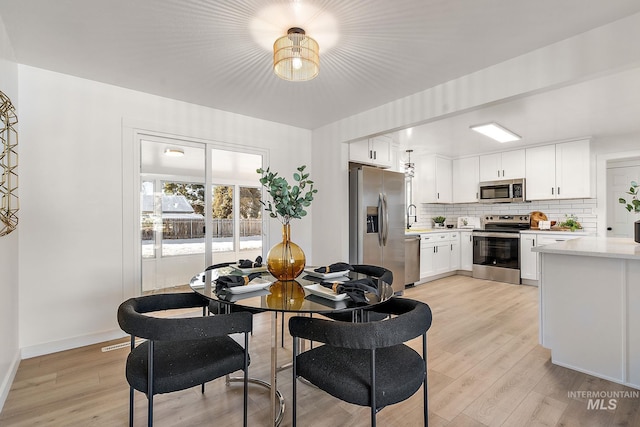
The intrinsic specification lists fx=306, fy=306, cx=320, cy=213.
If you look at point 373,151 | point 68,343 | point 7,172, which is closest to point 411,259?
point 373,151

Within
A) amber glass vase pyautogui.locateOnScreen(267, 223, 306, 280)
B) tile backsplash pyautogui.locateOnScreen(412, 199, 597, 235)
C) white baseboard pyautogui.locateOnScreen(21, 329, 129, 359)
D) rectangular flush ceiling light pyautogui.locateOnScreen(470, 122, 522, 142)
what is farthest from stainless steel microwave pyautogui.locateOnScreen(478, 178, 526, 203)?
white baseboard pyautogui.locateOnScreen(21, 329, 129, 359)

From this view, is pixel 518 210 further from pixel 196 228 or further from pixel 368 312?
pixel 196 228

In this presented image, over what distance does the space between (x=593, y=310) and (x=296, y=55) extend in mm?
2714

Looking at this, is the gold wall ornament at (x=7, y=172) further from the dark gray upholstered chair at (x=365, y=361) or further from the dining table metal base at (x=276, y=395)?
the dark gray upholstered chair at (x=365, y=361)

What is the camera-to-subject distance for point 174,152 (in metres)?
3.36

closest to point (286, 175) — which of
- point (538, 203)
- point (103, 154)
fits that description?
point (103, 154)

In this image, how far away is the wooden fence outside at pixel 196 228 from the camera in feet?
10.8

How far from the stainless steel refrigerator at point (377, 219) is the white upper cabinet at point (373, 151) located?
0.62 feet

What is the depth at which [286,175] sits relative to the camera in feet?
13.8

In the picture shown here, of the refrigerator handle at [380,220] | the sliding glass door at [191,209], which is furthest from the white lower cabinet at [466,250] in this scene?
the sliding glass door at [191,209]

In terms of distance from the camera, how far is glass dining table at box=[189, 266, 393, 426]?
1.43 meters

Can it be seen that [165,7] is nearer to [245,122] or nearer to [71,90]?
[71,90]

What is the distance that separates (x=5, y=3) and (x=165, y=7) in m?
0.91

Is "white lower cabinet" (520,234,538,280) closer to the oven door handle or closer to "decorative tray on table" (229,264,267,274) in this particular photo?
the oven door handle
